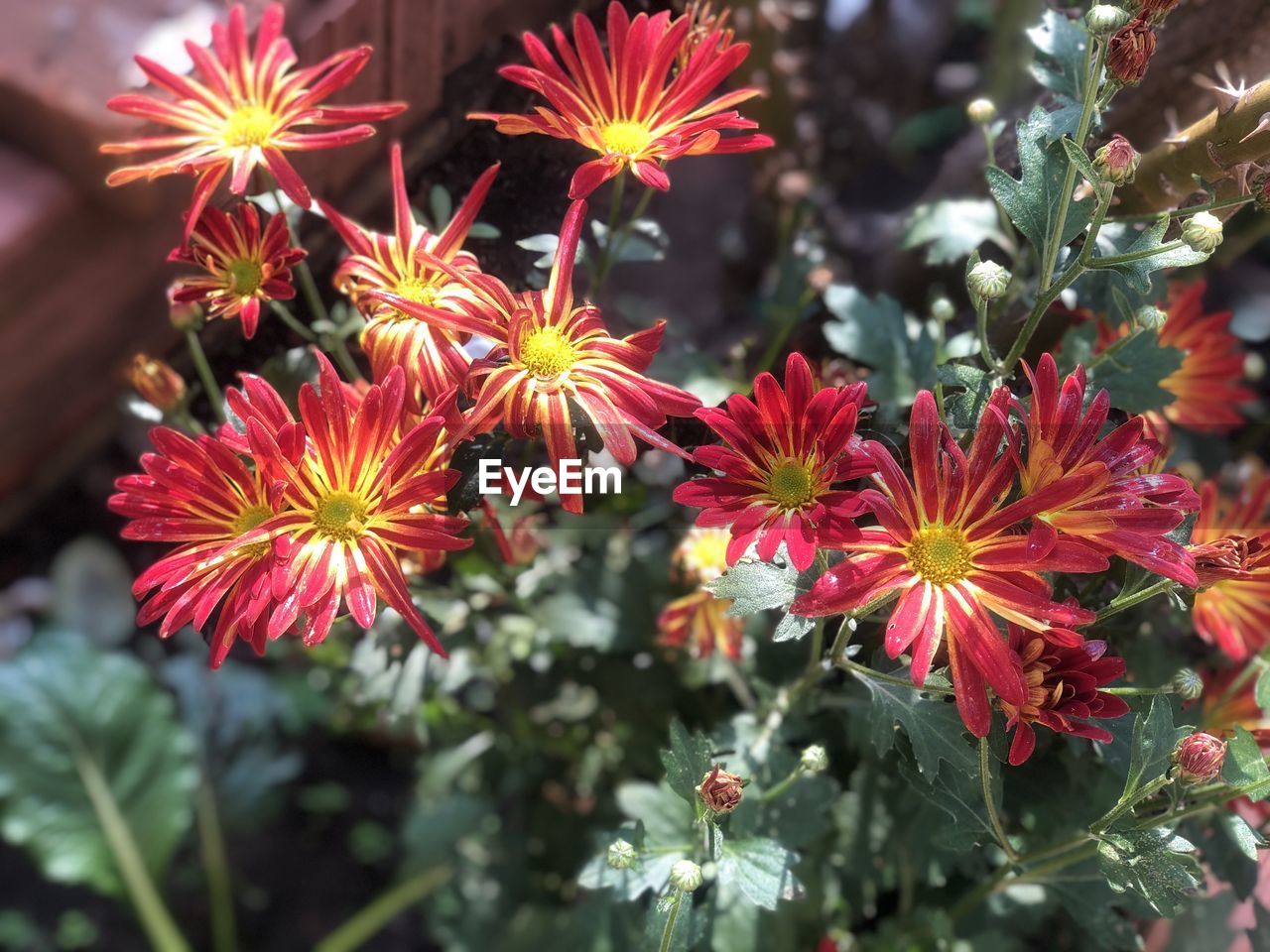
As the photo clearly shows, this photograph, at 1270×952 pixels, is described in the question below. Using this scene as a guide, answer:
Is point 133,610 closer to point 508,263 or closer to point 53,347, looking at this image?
point 53,347

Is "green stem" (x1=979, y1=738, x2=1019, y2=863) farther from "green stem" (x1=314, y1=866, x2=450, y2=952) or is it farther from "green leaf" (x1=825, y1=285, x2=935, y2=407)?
"green stem" (x1=314, y1=866, x2=450, y2=952)

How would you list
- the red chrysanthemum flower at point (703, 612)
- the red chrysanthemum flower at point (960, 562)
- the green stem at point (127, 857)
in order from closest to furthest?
the red chrysanthemum flower at point (960, 562), the red chrysanthemum flower at point (703, 612), the green stem at point (127, 857)

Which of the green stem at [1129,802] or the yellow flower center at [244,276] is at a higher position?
the yellow flower center at [244,276]

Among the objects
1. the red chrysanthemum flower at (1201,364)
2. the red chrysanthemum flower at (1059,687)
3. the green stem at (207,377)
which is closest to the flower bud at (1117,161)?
the red chrysanthemum flower at (1059,687)

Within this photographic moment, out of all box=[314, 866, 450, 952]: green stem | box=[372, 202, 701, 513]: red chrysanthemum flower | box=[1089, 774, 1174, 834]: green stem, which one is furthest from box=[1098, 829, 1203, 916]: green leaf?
box=[314, 866, 450, 952]: green stem

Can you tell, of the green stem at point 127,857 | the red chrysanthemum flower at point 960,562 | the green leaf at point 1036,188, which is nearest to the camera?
the red chrysanthemum flower at point 960,562

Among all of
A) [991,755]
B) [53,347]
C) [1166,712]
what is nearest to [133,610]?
[53,347]

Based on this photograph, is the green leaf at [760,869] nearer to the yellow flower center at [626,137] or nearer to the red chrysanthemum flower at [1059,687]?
the red chrysanthemum flower at [1059,687]
